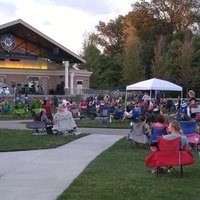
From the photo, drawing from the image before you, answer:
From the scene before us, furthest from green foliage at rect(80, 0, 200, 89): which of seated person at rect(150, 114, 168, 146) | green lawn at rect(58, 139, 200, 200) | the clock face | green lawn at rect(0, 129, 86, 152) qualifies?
green lawn at rect(58, 139, 200, 200)

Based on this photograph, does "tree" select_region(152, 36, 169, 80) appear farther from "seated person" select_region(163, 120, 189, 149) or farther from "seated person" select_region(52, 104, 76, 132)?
"seated person" select_region(163, 120, 189, 149)

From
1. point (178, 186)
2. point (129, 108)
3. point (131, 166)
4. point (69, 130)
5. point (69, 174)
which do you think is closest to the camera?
point (178, 186)

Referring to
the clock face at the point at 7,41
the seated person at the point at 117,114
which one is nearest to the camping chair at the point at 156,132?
the seated person at the point at 117,114

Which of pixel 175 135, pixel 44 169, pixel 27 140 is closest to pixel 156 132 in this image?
pixel 175 135

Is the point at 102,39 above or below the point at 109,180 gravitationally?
above

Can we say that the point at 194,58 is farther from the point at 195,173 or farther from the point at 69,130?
the point at 195,173

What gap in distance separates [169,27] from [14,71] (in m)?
25.0

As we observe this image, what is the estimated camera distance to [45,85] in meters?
59.6

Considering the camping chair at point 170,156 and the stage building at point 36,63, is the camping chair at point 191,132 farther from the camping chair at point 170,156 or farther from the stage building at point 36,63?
the stage building at point 36,63

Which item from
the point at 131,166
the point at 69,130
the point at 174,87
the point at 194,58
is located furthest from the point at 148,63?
the point at 131,166

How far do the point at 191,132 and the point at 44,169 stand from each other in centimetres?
580

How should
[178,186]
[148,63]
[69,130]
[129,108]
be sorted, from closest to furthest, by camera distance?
1. [178,186]
2. [69,130]
3. [129,108]
4. [148,63]

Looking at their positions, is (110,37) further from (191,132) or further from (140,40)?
(191,132)

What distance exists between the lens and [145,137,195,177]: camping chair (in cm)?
1025
